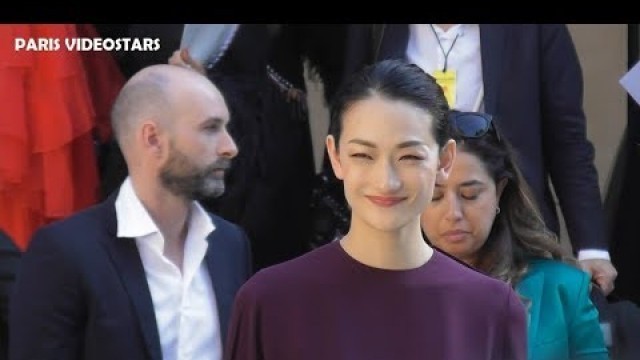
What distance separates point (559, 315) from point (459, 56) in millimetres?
803

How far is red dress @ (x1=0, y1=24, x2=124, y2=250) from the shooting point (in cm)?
A: 296

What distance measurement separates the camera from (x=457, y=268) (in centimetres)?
194

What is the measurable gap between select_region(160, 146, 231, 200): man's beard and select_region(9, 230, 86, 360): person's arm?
29cm

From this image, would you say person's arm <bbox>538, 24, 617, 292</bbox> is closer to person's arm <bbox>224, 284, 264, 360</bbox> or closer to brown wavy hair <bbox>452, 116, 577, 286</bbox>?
brown wavy hair <bbox>452, 116, 577, 286</bbox>

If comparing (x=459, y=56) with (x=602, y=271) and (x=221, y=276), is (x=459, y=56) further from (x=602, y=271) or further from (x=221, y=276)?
(x=221, y=276)

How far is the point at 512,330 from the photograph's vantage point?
191 centimetres

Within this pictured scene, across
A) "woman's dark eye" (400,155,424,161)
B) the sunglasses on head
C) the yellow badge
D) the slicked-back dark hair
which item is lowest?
"woman's dark eye" (400,155,424,161)

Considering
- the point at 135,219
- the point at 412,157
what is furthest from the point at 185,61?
the point at 412,157

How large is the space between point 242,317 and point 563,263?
3.32 ft

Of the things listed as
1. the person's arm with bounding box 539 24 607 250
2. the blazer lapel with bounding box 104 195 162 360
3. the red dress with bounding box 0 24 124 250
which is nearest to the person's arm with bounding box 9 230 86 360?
the blazer lapel with bounding box 104 195 162 360

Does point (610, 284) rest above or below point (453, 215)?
below

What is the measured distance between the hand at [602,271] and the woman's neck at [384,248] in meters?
1.28
